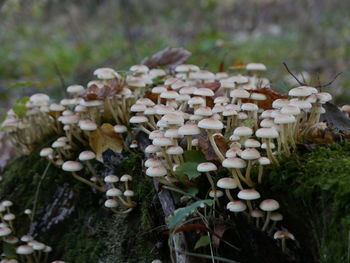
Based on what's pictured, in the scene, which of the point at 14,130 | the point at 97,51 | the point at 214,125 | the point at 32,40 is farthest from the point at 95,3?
the point at 214,125

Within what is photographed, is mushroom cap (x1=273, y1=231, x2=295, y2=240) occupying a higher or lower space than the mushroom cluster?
higher

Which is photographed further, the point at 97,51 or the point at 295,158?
the point at 97,51

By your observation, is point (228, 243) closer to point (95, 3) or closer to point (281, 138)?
point (281, 138)

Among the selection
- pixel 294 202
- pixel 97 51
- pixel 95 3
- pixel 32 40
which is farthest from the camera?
pixel 95 3

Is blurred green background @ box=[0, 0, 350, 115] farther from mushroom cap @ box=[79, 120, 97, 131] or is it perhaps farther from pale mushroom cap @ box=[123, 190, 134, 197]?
pale mushroom cap @ box=[123, 190, 134, 197]

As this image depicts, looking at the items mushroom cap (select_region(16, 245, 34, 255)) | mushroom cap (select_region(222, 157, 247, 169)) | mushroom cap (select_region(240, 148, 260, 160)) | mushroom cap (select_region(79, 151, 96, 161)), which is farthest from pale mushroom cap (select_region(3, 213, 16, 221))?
mushroom cap (select_region(240, 148, 260, 160))

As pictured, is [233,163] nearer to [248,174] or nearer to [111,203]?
[248,174]

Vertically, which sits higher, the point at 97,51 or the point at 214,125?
the point at 214,125
